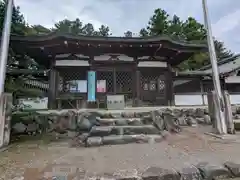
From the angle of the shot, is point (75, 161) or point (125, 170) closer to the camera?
point (125, 170)

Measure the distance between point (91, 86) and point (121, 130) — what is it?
10.9 ft

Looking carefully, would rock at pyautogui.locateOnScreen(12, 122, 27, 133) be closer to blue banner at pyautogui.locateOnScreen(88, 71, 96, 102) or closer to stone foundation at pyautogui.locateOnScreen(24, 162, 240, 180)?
stone foundation at pyautogui.locateOnScreen(24, 162, 240, 180)

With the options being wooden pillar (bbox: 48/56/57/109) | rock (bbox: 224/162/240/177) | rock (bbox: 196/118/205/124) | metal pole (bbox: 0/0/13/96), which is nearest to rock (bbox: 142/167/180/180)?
rock (bbox: 224/162/240/177)

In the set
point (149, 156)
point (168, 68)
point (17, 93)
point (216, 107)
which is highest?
point (168, 68)

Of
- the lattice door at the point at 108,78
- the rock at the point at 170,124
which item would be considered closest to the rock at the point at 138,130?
the rock at the point at 170,124

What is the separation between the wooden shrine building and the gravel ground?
3.49 meters

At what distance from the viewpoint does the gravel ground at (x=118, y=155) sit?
231 cm

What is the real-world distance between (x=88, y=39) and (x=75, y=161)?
15.3 feet

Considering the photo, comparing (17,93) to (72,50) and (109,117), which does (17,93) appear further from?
(72,50)

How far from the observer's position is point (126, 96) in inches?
292

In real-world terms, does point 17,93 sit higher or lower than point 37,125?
higher

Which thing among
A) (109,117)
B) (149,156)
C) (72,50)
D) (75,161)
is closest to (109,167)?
(75,161)

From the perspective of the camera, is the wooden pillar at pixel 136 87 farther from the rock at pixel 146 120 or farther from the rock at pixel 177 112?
the rock at pixel 146 120

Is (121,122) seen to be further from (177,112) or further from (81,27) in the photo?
(81,27)
